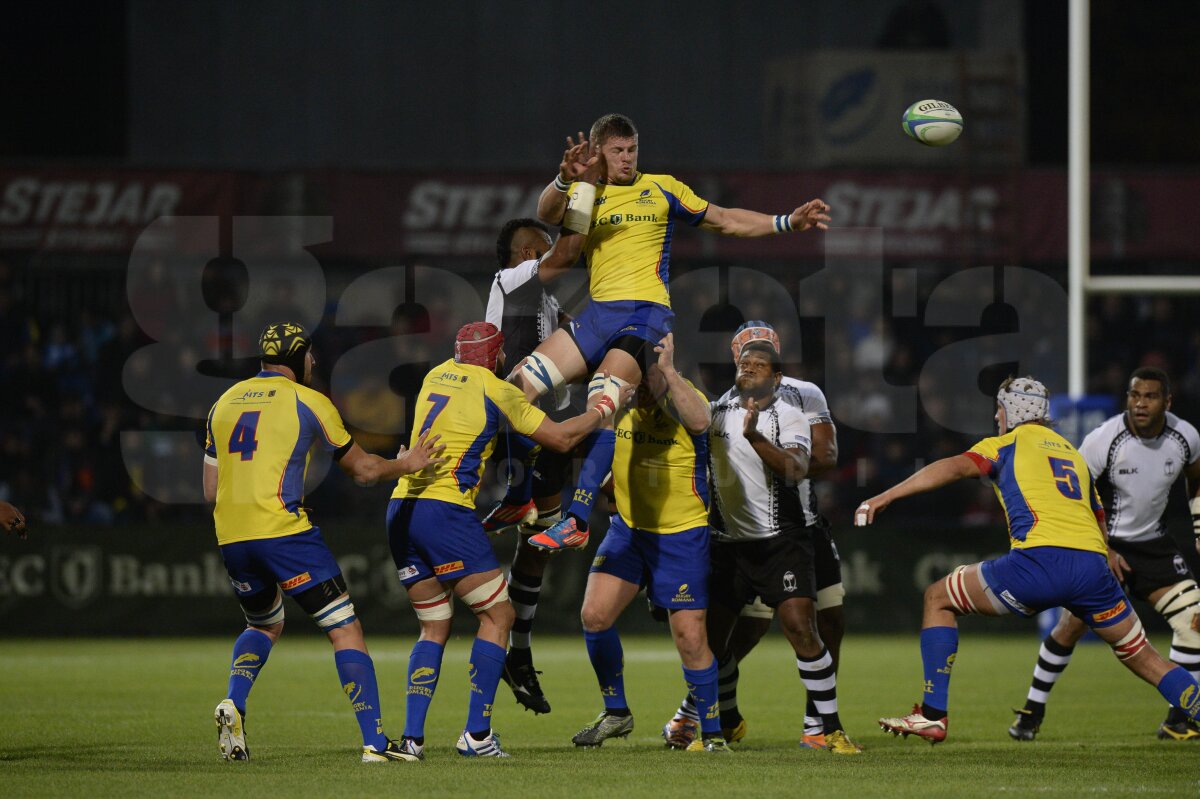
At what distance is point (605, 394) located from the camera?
9.05 metres

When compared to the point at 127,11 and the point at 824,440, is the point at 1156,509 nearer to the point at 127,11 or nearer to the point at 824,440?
the point at 824,440

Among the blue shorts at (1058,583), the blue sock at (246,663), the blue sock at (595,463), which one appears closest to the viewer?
the blue sock at (246,663)

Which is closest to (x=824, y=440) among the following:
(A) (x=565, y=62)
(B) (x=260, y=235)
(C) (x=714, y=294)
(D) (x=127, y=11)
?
(C) (x=714, y=294)

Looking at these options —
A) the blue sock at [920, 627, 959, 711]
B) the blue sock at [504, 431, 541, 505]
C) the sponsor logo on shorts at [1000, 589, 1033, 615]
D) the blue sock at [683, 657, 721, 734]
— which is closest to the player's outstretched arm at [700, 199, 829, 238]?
the blue sock at [504, 431, 541, 505]

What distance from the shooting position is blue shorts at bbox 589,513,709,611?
30.5ft

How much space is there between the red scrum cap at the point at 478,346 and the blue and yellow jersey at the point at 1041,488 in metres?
2.96

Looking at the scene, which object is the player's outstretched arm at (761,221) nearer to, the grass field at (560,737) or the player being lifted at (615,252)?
the player being lifted at (615,252)

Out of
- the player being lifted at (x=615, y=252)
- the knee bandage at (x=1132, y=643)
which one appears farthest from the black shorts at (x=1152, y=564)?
the player being lifted at (x=615, y=252)

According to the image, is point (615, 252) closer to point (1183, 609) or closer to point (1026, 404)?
point (1026, 404)

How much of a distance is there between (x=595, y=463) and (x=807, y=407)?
1.40m

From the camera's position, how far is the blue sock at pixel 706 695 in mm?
9148

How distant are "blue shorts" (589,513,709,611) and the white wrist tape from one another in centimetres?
185

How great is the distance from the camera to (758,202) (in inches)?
817

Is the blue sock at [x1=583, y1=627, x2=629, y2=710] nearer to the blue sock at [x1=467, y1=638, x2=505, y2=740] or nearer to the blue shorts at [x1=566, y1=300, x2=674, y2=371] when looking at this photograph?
the blue sock at [x1=467, y1=638, x2=505, y2=740]
